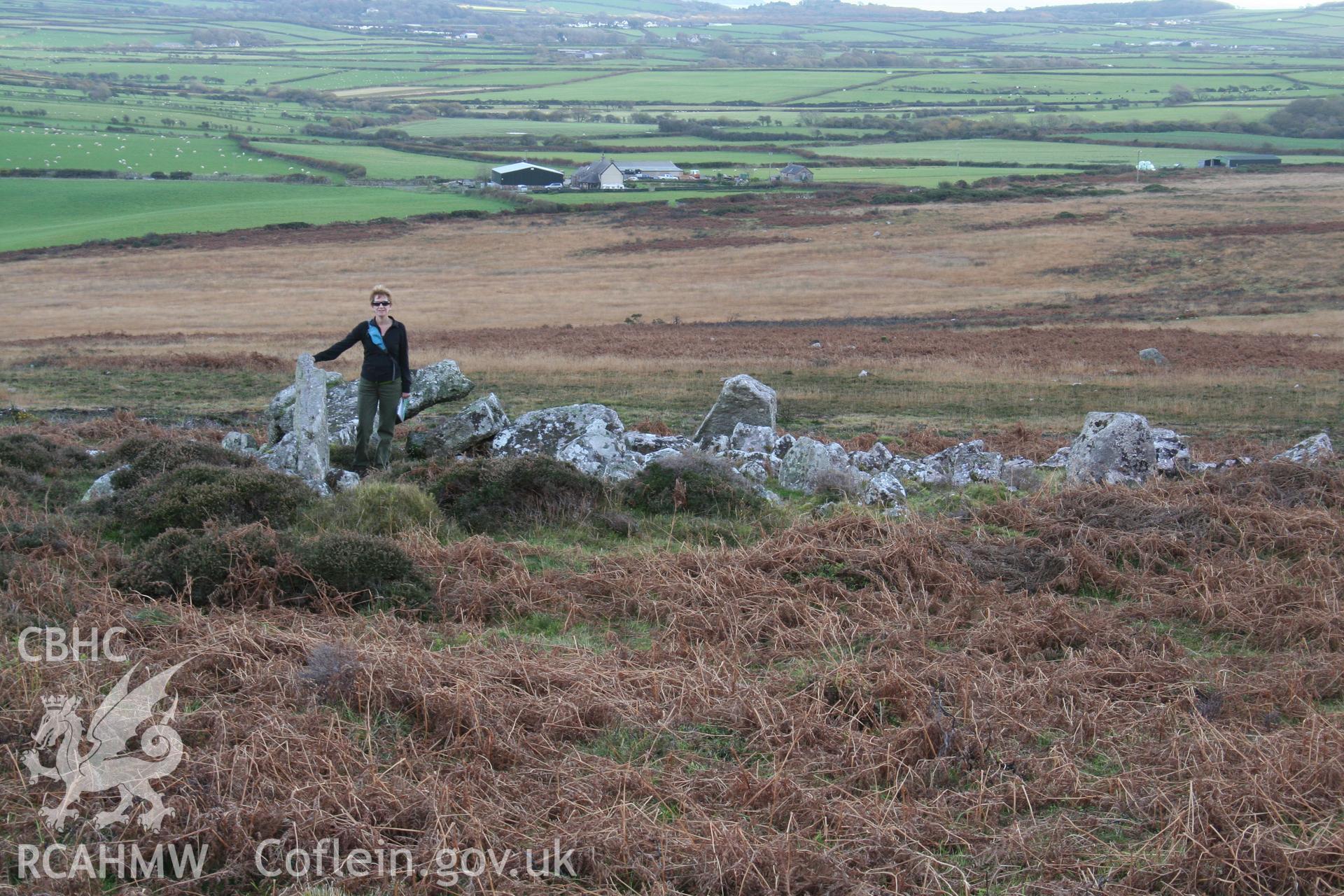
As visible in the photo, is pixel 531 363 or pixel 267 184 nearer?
pixel 531 363

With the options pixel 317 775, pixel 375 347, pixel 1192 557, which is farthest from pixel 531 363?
pixel 317 775

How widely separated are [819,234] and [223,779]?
60702mm

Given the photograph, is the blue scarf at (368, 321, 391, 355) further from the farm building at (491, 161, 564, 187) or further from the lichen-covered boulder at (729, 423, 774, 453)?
the farm building at (491, 161, 564, 187)

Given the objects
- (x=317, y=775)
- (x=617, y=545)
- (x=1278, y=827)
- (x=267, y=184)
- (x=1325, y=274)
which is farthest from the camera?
(x=267, y=184)

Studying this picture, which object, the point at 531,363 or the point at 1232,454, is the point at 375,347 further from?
the point at 531,363

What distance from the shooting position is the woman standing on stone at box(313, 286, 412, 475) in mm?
12586

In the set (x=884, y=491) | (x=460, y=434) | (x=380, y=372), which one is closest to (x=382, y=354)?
(x=380, y=372)

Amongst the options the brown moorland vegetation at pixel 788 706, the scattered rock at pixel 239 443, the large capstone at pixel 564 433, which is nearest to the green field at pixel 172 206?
the scattered rock at pixel 239 443

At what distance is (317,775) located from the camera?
530 centimetres

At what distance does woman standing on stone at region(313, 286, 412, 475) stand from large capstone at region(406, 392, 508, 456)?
832mm

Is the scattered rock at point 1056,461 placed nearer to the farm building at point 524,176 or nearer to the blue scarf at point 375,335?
the blue scarf at point 375,335

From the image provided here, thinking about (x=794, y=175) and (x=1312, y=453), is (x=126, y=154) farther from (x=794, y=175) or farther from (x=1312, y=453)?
(x=1312, y=453)

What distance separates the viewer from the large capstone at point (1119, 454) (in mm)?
11742

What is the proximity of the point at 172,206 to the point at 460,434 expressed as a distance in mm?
75728
